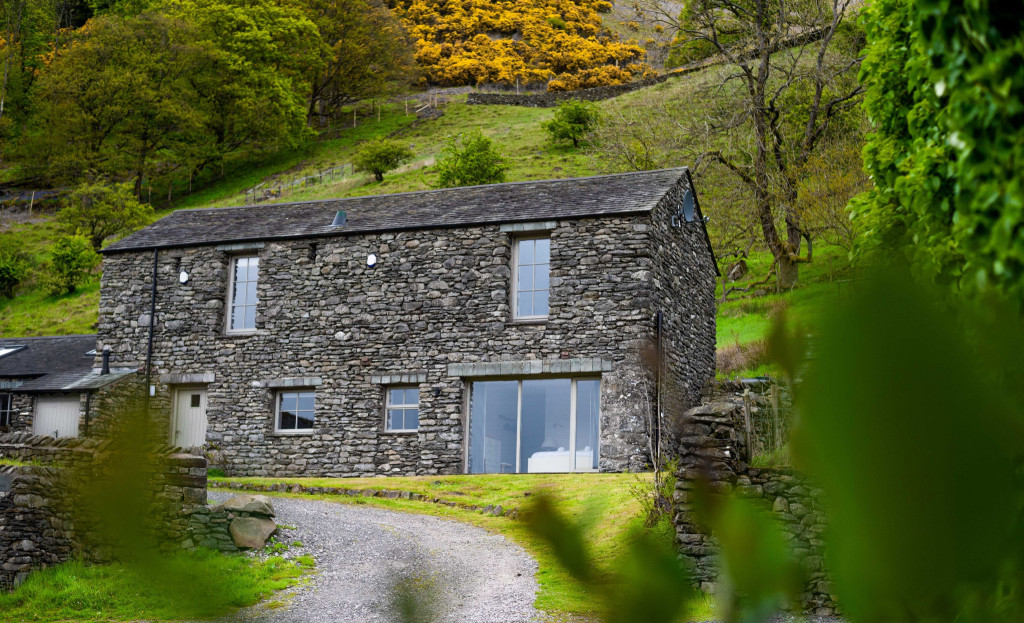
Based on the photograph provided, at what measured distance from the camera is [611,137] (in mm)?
32688

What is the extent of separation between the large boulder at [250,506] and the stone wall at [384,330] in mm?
7347

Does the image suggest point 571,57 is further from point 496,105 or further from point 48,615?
point 48,615

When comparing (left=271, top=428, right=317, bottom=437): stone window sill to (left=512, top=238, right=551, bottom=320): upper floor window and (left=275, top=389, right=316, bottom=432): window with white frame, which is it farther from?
(left=512, top=238, right=551, bottom=320): upper floor window

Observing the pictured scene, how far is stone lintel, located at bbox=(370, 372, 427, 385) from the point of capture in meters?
20.5

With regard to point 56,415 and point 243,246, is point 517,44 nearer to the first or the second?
point 243,246

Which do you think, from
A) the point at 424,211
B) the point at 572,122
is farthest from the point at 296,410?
the point at 572,122

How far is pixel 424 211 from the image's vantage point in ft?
72.0

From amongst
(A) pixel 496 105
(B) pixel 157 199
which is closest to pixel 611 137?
(B) pixel 157 199

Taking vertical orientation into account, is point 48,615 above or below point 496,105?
below

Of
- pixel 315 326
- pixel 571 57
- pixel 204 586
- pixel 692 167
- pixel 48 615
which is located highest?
pixel 571 57

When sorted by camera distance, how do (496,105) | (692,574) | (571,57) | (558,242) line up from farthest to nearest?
(571,57)
(496,105)
(558,242)
(692,574)

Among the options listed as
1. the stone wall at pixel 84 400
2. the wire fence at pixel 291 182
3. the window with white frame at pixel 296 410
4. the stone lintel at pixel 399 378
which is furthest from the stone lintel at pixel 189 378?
the wire fence at pixel 291 182

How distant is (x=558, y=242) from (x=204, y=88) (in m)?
45.2

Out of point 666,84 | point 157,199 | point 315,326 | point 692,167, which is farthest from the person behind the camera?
point 666,84
